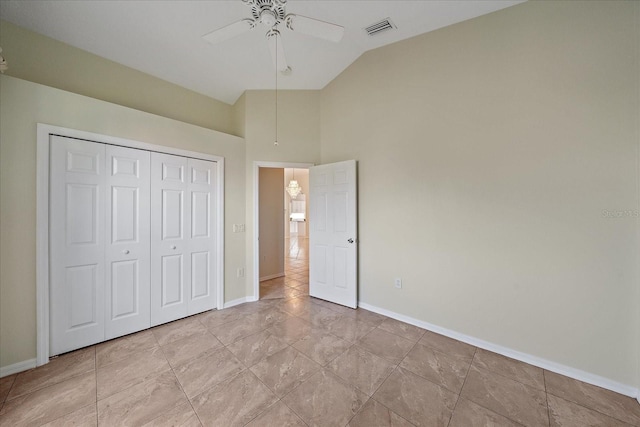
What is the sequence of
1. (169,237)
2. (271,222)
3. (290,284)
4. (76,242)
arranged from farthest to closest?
1. (271,222)
2. (290,284)
3. (169,237)
4. (76,242)

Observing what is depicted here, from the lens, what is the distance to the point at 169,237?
9.32ft

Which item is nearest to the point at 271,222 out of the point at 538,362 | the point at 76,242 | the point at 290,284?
the point at 290,284

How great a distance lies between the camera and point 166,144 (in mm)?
2768

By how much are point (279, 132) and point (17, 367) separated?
3610 mm

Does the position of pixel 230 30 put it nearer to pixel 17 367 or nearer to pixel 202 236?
pixel 202 236

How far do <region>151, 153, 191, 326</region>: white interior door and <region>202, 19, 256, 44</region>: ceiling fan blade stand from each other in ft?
5.03

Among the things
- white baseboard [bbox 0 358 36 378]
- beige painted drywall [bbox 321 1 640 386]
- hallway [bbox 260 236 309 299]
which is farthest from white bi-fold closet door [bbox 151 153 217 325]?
beige painted drywall [bbox 321 1 640 386]

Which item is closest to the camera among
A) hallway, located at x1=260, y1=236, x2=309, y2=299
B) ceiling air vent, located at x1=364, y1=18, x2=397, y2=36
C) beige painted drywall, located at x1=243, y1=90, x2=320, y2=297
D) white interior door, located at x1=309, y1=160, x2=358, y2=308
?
ceiling air vent, located at x1=364, y1=18, x2=397, y2=36

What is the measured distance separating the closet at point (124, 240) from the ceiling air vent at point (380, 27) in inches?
103

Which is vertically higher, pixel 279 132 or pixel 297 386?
pixel 279 132

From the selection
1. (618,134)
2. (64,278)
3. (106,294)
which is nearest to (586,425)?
(618,134)

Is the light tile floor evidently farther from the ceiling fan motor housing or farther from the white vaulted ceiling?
the white vaulted ceiling

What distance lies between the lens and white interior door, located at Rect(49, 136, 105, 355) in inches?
84.4

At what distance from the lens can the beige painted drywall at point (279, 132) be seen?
3.53 meters
